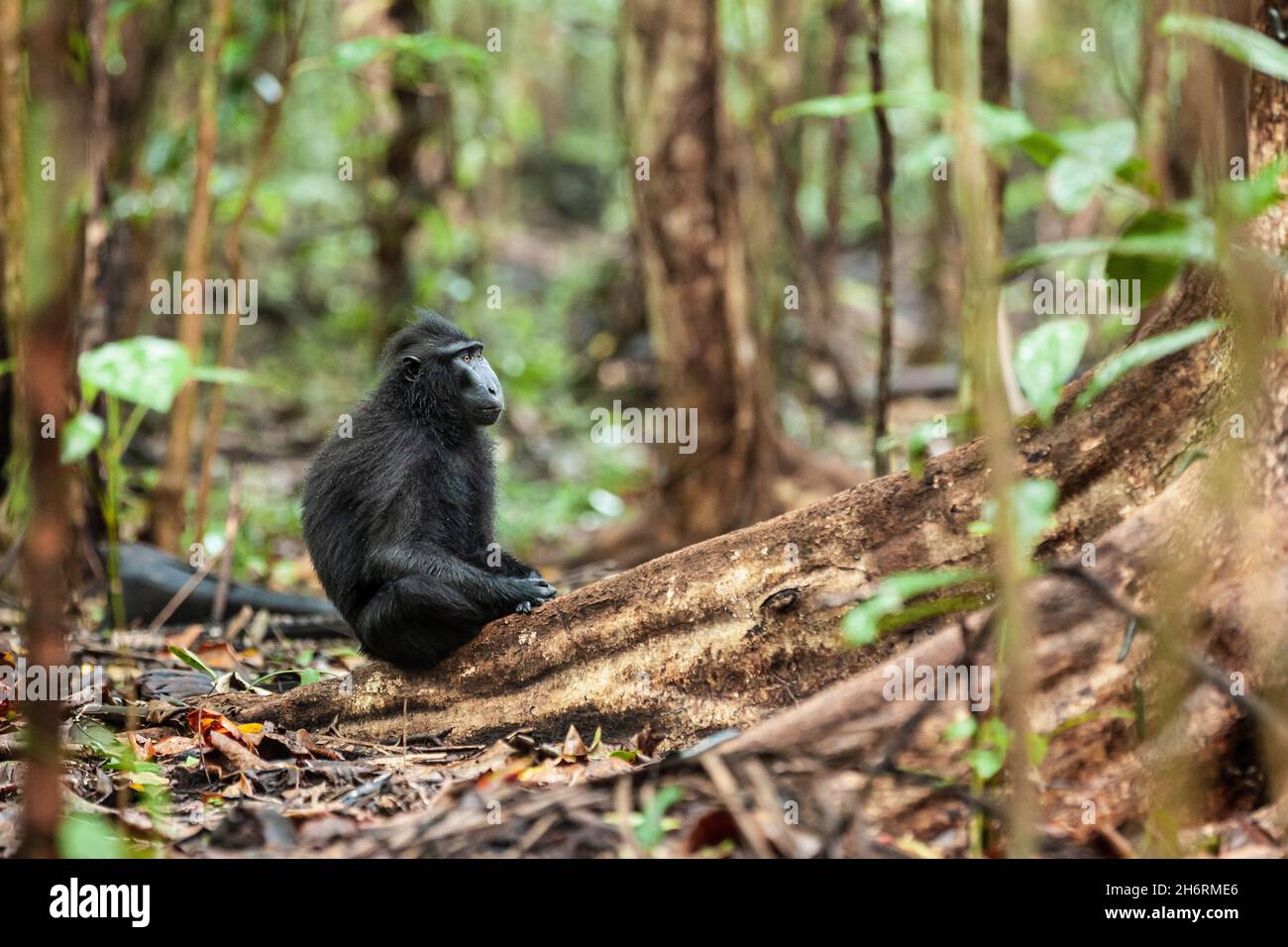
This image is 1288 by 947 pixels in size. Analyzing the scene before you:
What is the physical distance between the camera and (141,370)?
15.9ft

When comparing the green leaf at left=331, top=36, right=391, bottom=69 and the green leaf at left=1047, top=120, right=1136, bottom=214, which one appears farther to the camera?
the green leaf at left=331, top=36, right=391, bottom=69

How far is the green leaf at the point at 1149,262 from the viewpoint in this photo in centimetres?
275

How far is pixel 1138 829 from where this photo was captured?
11.3ft

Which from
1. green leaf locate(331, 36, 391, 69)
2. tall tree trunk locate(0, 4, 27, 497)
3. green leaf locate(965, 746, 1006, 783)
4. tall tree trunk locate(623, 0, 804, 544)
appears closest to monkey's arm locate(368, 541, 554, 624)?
tall tree trunk locate(0, 4, 27, 497)

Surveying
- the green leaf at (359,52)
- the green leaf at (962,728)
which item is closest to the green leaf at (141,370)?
the green leaf at (359,52)

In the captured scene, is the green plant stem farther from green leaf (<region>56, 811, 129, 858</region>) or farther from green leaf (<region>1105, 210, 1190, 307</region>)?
green leaf (<region>1105, 210, 1190, 307</region>)

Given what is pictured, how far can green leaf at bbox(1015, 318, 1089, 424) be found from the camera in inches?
113

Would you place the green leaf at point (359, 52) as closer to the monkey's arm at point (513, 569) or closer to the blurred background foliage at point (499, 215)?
the blurred background foliage at point (499, 215)

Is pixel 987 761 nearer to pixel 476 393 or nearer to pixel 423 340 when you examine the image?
pixel 476 393

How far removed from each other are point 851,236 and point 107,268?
16048mm

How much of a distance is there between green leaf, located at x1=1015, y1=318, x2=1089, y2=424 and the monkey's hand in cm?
275

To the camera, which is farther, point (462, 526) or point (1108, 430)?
point (462, 526)
